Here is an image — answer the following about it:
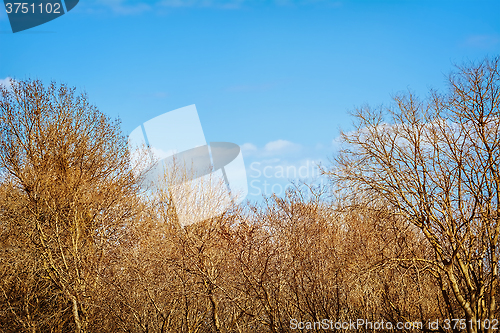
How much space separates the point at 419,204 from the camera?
9.59m

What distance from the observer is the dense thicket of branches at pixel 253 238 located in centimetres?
938

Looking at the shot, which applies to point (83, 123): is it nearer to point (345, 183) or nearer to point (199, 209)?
point (199, 209)

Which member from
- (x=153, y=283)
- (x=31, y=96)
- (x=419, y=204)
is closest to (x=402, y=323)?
(x=419, y=204)

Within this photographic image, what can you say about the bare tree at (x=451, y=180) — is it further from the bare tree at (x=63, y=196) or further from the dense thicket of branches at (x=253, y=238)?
the bare tree at (x=63, y=196)

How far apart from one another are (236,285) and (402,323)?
4671 millimetres

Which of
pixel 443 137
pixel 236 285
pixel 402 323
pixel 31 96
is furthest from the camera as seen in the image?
pixel 31 96

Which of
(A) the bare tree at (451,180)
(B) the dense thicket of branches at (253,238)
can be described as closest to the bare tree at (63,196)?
(B) the dense thicket of branches at (253,238)

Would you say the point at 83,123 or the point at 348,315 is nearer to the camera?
the point at 348,315

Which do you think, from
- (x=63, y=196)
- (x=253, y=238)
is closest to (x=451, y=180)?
(x=253, y=238)

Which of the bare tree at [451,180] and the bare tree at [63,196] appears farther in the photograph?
the bare tree at [63,196]

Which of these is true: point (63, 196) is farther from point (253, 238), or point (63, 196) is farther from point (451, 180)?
point (451, 180)

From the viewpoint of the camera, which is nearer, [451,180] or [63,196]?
[451,180]

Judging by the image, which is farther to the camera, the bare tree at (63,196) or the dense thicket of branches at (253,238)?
the bare tree at (63,196)

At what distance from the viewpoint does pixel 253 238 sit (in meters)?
12.8
